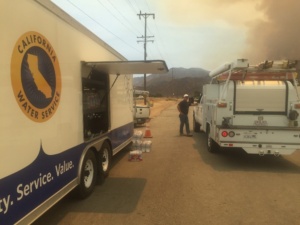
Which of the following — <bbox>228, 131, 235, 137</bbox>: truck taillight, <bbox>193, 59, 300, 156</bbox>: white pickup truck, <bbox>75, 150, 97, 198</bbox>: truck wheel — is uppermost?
<bbox>193, 59, 300, 156</bbox>: white pickup truck

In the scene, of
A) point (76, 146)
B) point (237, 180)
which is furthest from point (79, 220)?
point (237, 180)

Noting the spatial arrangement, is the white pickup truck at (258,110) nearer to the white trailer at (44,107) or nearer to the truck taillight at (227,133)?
the truck taillight at (227,133)

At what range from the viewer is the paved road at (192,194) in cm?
505

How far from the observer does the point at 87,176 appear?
20.7ft

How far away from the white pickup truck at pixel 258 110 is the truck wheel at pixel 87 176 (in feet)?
11.7

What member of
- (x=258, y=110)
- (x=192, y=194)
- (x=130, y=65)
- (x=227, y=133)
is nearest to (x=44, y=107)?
(x=130, y=65)

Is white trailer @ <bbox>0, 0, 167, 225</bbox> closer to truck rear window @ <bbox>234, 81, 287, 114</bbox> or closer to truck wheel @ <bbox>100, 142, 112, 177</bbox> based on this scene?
truck wheel @ <bbox>100, 142, 112, 177</bbox>

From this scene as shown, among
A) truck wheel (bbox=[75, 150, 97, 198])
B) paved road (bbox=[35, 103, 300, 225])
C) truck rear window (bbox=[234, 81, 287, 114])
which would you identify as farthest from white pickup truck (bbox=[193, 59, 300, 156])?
truck wheel (bbox=[75, 150, 97, 198])

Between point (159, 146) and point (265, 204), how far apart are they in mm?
6353

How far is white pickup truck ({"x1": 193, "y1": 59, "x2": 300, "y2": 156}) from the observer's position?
8.41 metres

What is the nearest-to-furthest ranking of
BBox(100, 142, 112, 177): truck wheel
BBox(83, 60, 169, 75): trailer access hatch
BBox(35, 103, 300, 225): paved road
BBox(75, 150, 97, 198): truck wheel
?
BBox(35, 103, 300, 225): paved road → BBox(75, 150, 97, 198): truck wheel → BBox(83, 60, 169, 75): trailer access hatch → BBox(100, 142, 112, 177): truck wheel

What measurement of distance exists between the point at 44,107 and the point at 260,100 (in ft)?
20.9

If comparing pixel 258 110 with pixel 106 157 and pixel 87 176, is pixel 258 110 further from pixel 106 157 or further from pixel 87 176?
pixel 87 176

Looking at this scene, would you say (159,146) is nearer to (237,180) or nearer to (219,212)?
(237,180)
